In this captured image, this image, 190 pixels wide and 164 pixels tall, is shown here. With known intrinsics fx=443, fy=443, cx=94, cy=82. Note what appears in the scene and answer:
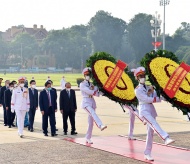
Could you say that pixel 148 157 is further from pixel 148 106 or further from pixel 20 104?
pixel 20 104

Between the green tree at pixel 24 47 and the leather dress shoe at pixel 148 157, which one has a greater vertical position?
the green tree at pixel 24 47

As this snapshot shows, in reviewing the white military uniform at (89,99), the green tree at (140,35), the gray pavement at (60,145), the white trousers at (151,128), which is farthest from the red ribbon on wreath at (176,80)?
the green tree at (140,35)

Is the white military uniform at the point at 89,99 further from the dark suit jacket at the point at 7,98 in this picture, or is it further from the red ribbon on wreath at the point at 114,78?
the dark suit jacket at the point at 7,98

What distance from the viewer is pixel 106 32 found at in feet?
315

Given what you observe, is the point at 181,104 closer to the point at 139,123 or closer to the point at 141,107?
the point at 141,107

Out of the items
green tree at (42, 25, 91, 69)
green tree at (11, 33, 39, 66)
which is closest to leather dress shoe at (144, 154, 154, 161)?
green tree at (42, 25, 91, 69)

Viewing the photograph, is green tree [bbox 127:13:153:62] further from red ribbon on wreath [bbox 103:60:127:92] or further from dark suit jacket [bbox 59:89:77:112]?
red ribbon on wreath [bbox 103:60:127:92]

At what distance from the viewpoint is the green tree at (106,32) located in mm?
95438

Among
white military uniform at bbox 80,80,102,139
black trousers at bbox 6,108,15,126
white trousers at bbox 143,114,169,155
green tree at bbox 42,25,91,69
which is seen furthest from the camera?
green tree at bbox 42,25,91,69

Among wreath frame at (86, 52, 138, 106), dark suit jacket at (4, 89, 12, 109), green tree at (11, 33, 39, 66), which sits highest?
green tree at (11, 33, 39, 66)

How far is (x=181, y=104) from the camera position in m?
9.81

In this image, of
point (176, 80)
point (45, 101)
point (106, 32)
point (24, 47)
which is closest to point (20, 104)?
point (45, 101)

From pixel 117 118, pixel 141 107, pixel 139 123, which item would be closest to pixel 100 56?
pixel 141 107

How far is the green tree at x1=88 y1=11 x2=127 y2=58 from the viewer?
95.4 m
